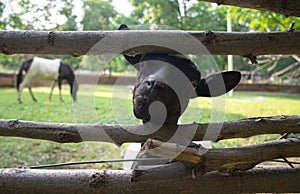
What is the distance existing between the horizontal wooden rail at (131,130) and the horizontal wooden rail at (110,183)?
166mm

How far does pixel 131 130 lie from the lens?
1418 millimetres

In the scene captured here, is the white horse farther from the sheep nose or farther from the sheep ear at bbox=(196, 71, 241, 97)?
the sheep nose

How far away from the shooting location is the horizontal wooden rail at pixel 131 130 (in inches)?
55.6

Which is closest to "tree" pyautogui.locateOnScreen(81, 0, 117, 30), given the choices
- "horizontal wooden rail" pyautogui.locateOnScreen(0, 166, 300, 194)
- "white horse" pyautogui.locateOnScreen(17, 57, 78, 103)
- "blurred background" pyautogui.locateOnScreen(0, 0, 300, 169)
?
"blurred background" pyautogui.locateOnScreen(0, 0, 300, 169)

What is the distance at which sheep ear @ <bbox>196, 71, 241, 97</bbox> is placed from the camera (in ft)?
5.35

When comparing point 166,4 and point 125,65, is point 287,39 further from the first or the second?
point 166,4

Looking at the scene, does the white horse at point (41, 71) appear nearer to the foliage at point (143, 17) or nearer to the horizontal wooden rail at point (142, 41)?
the foliage at point (143, 17)

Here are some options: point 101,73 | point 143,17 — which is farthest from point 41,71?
point 101,73

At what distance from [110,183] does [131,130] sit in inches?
10.4

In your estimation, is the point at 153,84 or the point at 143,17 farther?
the point at 143,17

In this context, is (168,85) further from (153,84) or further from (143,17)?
(143,17)

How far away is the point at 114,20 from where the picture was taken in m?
14.0

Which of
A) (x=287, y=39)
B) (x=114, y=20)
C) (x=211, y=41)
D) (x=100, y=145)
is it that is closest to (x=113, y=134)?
(x=211, y=41)

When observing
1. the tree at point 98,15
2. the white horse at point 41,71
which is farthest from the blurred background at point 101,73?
the white horse at point 41,71
